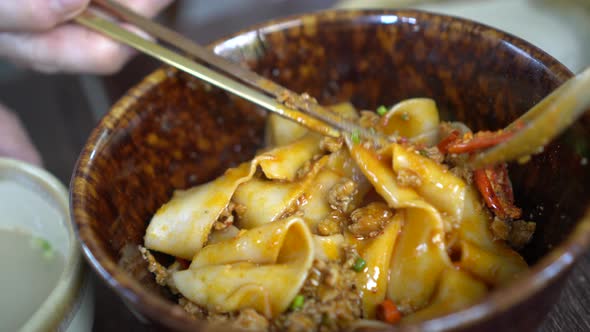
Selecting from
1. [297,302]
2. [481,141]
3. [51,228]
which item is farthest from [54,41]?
[481,141]

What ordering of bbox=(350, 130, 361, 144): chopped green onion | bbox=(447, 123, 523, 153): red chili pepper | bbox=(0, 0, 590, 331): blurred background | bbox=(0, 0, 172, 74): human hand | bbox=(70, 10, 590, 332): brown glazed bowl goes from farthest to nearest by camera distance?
bbox=(0, 0, 590, 331): blurred background → bbox=(0, 0, 172, 74): human hand → bbox=(350, 130, 361, 144): chopped green onion → bbox=(447, 123, 523, 153): red chili pepper → bbox=(70, 10, 590, 332): brown glazed bowl

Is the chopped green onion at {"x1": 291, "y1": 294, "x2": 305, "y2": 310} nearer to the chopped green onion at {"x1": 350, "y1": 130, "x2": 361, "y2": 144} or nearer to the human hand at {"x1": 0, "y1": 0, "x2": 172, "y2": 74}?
the chopped green onion at {"x1": 350, "y1": 130, "x2": 361, "y2": 144}

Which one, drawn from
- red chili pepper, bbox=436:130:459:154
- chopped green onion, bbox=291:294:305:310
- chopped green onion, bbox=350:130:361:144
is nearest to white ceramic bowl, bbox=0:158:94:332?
chopped green onion, bbox=291:294:305:310

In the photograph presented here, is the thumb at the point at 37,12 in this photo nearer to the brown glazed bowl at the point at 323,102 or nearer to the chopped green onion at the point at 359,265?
the brown glazed bowl at the point at 323,102

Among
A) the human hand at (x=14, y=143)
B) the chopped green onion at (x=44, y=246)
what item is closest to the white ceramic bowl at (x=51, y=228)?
the chopped green onion at (x=44, y=246)

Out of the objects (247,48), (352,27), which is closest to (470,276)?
(352,27)

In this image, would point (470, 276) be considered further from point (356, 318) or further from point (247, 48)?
point (247, 48)
